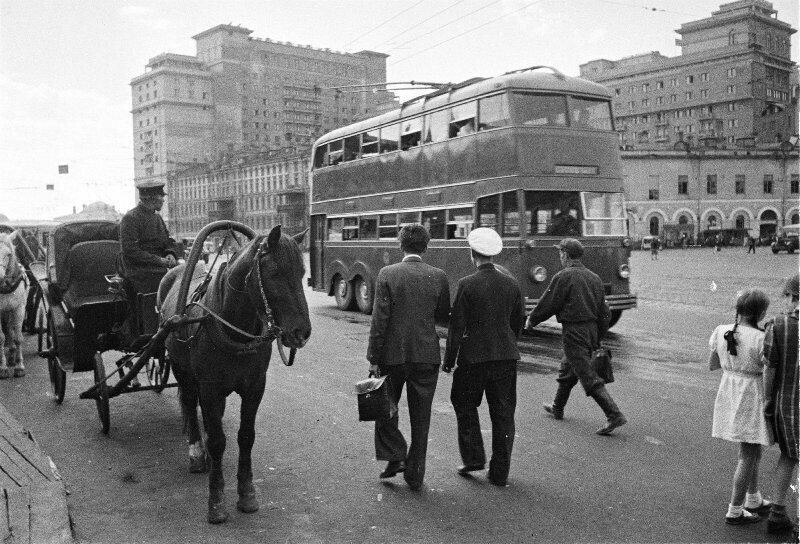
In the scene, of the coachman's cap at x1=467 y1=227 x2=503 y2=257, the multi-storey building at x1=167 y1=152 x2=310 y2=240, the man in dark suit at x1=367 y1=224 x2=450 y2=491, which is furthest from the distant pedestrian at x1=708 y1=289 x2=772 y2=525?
the multi-storey building at x1=167 y1=152 x2=310 y2=240

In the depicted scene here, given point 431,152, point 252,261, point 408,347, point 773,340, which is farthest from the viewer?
point 431,152

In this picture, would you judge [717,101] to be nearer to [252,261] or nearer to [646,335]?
[646,335]

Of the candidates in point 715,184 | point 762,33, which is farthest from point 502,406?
point 762,33

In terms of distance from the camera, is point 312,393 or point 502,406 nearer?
point 502,406

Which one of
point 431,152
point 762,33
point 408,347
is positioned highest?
point 762,33

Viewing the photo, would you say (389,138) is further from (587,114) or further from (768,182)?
(768,182)

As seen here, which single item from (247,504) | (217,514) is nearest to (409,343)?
(247,504)

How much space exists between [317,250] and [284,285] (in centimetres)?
1598

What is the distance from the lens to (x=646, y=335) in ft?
47.2

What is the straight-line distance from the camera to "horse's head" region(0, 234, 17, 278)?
383 inches

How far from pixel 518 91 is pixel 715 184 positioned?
71.6 meters

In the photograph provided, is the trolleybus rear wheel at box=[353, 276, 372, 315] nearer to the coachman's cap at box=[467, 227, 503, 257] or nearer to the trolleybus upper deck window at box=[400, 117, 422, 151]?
the trolleybus upper deck window at box=[400, 117, 422, 151]

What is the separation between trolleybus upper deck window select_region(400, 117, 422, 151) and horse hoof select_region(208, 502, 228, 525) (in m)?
12.4

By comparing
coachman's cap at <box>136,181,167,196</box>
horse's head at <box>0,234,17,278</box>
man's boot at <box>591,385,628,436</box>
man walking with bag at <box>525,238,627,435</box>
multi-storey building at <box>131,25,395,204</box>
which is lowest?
man's boot at <box>591,385,628,436</box>
